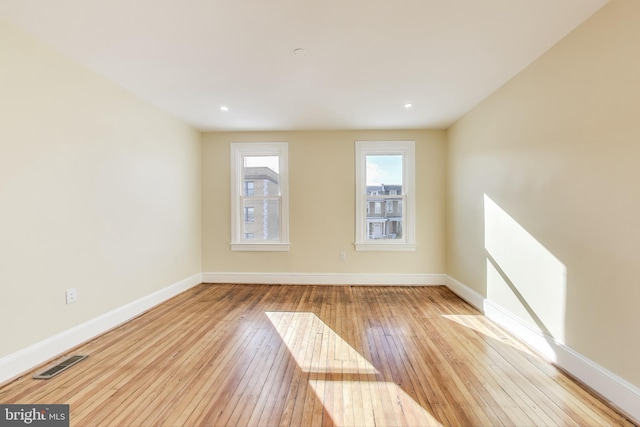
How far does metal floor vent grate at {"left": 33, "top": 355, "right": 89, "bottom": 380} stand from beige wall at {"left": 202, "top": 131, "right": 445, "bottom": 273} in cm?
242

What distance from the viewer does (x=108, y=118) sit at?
277cm

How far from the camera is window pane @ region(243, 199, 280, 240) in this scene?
4621 mm

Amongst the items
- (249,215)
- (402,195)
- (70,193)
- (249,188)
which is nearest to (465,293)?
(402,195)

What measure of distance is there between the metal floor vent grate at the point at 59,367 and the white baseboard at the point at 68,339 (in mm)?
133

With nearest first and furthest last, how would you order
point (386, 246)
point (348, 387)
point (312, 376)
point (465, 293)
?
1. point (348, 387)
2. point (312, 376)
3. point (465, 293)
4. point (386, 246)

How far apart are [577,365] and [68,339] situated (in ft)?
13.1

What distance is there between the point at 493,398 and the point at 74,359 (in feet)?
10.2

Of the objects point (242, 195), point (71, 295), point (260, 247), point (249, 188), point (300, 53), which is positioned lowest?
point (71, 295)

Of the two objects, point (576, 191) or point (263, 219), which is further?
point (263, 219)

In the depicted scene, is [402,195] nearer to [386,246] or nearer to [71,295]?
[386,246]

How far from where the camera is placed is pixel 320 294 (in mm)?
3994

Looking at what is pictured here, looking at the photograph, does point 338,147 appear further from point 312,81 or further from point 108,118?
point 108,118

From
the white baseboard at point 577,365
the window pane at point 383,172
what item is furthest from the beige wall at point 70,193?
the white baseboard at point 577,365

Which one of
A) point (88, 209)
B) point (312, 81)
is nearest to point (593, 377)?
point (312, 81)
